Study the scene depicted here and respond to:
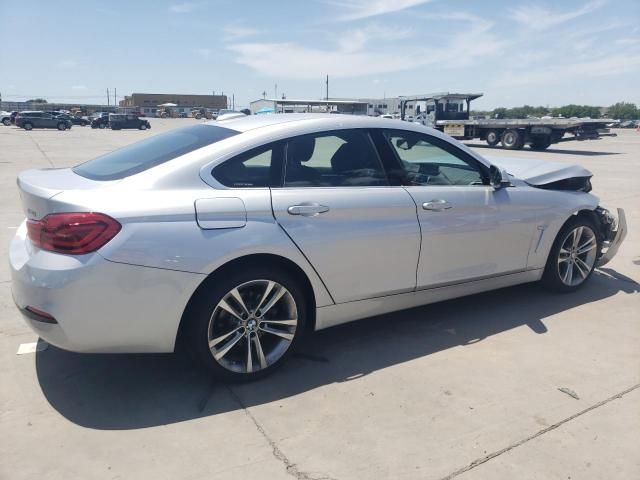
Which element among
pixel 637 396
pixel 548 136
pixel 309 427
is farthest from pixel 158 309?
pixel 548 136

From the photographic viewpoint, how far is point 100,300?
2570 mm

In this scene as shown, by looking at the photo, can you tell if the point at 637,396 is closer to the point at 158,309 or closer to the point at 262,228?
the point at 262,228

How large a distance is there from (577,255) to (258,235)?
320 centimetres

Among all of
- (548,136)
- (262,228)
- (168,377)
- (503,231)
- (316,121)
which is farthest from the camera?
→ (548,136)

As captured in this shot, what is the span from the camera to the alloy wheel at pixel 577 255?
4.51 m

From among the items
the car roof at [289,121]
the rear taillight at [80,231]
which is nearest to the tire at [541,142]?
the car roof at [289,121]

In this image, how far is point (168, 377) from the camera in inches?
124

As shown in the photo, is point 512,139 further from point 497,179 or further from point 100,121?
point 100,121

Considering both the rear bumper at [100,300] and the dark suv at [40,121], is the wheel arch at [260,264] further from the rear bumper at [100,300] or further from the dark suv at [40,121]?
the dark suv at [40,121]

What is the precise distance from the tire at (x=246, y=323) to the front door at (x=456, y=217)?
1.01 m

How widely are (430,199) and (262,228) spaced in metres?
1.29

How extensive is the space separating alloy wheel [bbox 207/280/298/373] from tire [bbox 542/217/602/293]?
100 inches

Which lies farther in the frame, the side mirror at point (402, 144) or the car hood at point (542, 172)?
the car hood at point (542, 172)

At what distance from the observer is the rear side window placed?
119 inches
